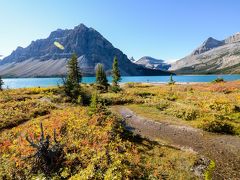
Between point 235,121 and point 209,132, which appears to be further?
point 235,121

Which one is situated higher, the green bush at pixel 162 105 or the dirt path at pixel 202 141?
the green bush at pixel 162 105

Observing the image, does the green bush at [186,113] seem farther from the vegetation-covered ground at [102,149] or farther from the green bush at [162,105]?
the green bush at [162,105]

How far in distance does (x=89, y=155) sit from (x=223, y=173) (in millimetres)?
8259

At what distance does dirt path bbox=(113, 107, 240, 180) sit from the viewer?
16645 millimetres

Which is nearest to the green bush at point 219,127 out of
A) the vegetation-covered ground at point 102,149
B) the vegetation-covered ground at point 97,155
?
the vegetation-covered ground at point 102,149

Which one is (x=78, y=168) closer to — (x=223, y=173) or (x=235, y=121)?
(x=223, y=173)

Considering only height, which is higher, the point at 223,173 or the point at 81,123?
the point at 81,123

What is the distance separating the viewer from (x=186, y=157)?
18.0 meters

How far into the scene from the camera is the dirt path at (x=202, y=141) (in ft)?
54.6

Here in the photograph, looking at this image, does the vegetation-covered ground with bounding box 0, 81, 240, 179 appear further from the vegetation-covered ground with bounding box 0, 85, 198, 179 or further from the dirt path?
the dirt path

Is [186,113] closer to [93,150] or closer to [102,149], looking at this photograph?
[102,149]

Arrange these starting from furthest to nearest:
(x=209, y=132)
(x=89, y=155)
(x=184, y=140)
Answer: (x=209, y=132) → (x=184, y=140) → (x=89, y=155)

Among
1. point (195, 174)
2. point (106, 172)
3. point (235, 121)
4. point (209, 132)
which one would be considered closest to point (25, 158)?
point (106, 172)

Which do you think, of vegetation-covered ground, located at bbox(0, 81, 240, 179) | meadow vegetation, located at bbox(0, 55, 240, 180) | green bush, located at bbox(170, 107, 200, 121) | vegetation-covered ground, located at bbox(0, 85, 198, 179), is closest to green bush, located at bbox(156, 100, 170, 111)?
green bush, located at bbox(170, 107, 200, 121)
